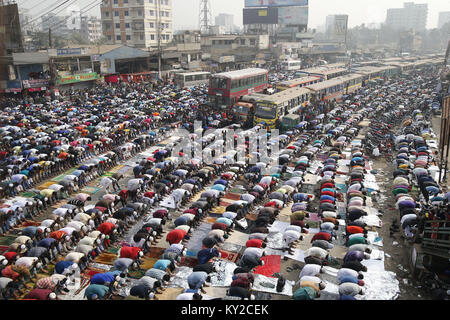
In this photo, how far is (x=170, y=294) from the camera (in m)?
11.8

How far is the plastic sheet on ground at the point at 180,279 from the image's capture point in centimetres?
1230

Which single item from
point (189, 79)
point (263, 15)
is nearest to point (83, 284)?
point (189, 79)

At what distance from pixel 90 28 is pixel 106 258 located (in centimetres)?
16609

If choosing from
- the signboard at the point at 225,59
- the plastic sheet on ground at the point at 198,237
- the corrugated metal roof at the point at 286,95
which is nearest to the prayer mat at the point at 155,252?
the plastic sheet on ground at the point at 198,237

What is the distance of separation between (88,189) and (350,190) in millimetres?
14301

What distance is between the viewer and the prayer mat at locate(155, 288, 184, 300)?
11625mm

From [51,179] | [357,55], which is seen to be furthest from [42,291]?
[357,55]

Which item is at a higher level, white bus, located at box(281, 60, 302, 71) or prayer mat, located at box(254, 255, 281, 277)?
white bus, located at box(281, 60, 302, 71)

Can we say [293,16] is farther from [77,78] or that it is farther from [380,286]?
[380,286]

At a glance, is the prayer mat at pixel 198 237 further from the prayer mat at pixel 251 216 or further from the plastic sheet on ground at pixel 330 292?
the plastic sheet on ground at pixel 330 292

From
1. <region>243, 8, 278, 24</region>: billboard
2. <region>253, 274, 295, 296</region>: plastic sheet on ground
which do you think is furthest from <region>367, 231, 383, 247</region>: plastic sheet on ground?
<region>243, 8, 278, 24</region>: billboard

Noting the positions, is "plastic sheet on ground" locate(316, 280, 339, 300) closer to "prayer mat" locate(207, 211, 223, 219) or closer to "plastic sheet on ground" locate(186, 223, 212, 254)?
"plastic sheet on ground" locate(186, 223, 212, 254)

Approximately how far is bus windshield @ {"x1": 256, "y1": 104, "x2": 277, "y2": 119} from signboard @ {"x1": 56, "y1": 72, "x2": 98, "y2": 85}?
27009mm

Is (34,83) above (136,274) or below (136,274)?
above
